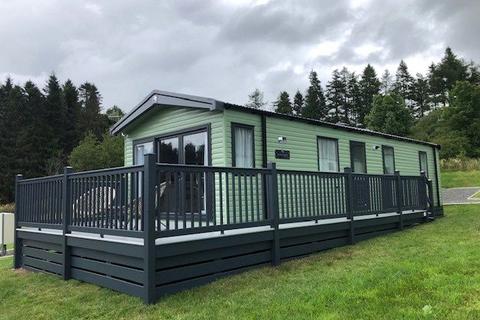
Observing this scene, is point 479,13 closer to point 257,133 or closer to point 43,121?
point 257,133

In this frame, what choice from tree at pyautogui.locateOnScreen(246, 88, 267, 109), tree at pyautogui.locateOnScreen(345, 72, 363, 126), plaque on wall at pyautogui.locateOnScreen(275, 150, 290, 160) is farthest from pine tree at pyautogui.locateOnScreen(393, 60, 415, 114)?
plaque on wall at pyautogui.locateOnScreen(275, 150, 290, 160)

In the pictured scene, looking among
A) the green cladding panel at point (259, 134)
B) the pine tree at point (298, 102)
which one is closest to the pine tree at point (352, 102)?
the pine tree at point (298, 102)

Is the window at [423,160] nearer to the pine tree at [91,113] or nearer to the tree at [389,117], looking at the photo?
the tree at [389,117]

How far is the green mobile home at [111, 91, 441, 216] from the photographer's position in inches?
299

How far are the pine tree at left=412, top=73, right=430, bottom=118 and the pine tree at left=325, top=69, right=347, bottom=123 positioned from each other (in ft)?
27.2

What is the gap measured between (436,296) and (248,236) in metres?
2.38

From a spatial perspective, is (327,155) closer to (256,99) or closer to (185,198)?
(185,198)

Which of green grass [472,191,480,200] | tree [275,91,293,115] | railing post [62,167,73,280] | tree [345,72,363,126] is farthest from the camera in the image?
tree [275,91,293,115]

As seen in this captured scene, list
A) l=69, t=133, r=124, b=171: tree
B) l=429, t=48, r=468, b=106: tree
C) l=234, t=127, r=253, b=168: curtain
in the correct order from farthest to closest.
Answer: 1. l=429, t=48, r=468, b=106: tree
2. l=69, t=133, r=124, b=171: tree
3. l=234, t=127, r=253, b=168: curtain

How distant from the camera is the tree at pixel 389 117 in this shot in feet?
110

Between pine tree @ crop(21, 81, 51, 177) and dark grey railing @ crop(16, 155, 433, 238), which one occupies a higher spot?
pine tree @ crop(21, 81, 51, 177)

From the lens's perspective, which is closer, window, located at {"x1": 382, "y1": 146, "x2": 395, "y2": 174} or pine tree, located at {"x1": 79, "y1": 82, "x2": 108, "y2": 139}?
window, located at {"x1": 382, "y1": 146, "x2": 395, "y2": 174}

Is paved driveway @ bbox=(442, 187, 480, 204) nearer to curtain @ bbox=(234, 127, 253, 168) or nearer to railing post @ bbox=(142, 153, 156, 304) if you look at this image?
curtain @ bbox=(234, 127, 253, 168)

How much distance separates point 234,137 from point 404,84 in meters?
49.5
